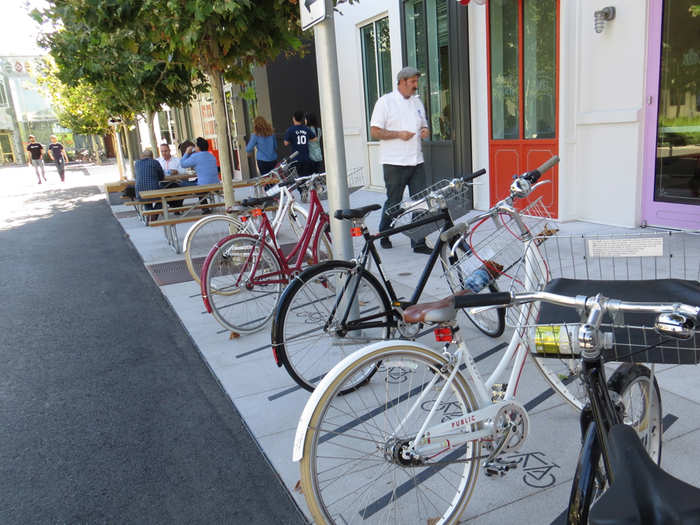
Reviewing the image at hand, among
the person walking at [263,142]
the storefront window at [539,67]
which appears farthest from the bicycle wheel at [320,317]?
Answer: the person walking at [263,142]

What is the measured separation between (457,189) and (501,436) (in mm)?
1816

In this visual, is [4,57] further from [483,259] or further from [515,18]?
[483,259]

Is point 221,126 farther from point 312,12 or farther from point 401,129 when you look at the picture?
point 312,12

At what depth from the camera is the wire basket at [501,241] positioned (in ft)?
8.91

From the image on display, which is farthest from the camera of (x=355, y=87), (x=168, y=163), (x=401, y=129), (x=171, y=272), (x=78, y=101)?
(x=78, y=101)

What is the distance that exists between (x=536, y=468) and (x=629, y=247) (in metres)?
1.22

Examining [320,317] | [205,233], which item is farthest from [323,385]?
[205,233]

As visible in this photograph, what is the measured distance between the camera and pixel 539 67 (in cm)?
727

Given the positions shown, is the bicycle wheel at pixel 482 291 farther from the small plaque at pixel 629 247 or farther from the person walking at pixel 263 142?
the person walking at pixel 263 142

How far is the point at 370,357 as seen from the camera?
6.57 ft

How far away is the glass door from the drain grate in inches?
204

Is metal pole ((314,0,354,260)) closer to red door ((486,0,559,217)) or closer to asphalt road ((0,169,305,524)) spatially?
asphalt road ((0,169,305,524))

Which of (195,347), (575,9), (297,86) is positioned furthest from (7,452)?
(297,86)

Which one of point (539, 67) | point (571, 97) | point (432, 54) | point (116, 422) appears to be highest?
point (432, 54)
